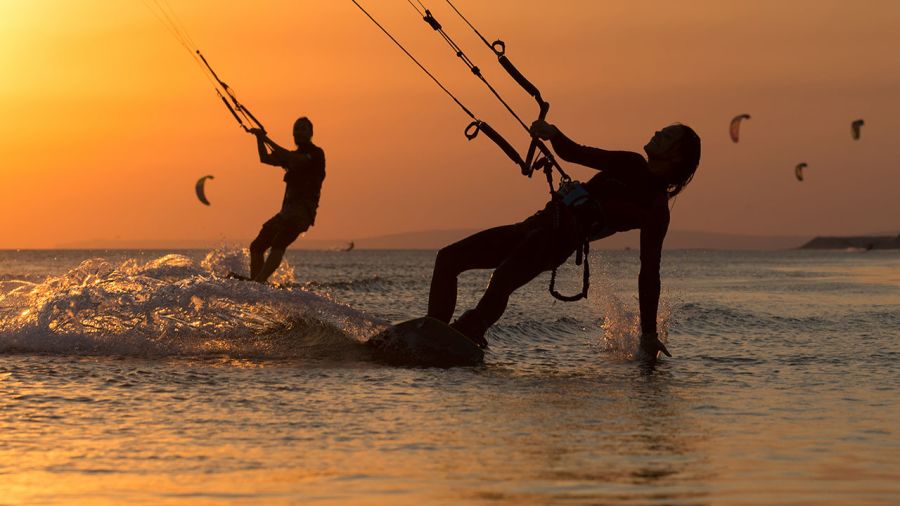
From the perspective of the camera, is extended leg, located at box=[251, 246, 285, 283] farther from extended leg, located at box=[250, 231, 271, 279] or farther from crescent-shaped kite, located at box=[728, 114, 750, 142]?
crescent-shaped kite, located at box=[728, 114, 750, 142]

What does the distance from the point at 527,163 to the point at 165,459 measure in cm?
447

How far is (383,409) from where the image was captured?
7301 millimetres

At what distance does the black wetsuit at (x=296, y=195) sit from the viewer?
14812mm

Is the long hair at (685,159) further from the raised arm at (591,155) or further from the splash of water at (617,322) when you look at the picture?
the splash of water at (617,322)

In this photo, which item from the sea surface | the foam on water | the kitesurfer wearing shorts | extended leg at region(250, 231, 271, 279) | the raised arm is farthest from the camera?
extended leg at region(250, 231, 271, 279)

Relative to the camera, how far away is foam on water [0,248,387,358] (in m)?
10.6

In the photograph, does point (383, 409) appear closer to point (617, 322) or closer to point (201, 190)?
point (617, 322)

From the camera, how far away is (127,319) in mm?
11062

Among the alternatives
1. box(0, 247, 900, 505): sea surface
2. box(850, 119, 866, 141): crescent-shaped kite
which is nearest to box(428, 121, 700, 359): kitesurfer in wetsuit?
box(0, 247, 900, 505): sea surface

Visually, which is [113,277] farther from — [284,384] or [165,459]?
[165,459]

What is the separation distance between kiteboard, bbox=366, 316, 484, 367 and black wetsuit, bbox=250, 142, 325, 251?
521 cm

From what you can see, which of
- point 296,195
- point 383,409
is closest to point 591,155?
point 383,409

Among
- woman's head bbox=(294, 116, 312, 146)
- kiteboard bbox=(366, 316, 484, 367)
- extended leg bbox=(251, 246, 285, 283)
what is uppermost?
woman's head bbox=(294, 116, 312, 146)

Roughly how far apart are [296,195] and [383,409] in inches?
320
